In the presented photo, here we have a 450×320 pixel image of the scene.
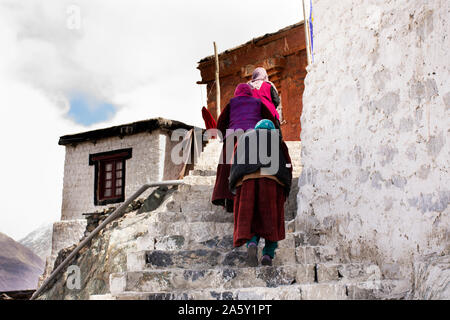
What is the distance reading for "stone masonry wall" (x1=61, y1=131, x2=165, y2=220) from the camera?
1407 centimetres

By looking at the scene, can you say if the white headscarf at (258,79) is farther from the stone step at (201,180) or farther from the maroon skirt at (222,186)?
the maroon skirt at (222,186)

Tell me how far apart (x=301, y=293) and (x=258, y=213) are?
732 millimetres

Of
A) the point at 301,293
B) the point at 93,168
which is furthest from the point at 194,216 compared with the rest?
the point at 93,168

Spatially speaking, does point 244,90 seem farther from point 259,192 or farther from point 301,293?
point 301,293

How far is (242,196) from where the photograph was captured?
140 inches

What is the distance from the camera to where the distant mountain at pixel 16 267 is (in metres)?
36.5

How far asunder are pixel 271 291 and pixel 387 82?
6.18ft

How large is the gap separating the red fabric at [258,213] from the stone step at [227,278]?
25cm

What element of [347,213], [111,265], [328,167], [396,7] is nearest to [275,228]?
[347,213]

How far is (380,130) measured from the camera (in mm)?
3652

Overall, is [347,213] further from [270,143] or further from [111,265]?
[111,265]

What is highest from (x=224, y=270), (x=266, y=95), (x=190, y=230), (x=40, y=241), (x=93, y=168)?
(x=93, y=168)

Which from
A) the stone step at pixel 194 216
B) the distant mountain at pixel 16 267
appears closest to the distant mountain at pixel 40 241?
the distant mountain at pixel 16 267
